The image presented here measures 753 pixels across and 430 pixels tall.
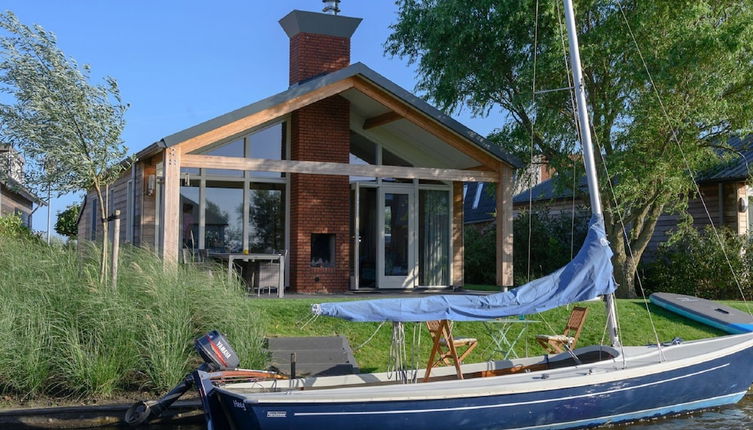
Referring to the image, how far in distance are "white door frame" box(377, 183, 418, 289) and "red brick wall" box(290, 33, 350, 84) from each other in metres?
3.00

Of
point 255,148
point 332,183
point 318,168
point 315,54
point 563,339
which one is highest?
point 315,54

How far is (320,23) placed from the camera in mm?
17703

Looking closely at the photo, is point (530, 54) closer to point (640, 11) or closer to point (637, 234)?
point (640, 11)

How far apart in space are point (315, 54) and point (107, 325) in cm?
943

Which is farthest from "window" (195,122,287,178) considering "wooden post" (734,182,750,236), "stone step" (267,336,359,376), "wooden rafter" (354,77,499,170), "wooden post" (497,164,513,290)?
"wooden post" (734,182,750,236)

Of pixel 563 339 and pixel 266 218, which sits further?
pixel 266 218

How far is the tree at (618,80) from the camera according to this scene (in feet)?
49.2

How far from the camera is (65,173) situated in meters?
11.8

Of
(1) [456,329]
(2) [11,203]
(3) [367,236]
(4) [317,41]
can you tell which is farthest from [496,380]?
(2) [11,203]

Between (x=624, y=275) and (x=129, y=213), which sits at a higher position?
(x=129, y=213)

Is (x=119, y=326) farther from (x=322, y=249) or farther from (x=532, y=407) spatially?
(x=322, y=249)

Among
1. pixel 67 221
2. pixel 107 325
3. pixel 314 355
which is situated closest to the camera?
pixel 107 325

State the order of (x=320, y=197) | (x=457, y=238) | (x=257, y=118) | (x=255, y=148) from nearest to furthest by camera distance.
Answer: (x=257, y=118), (x=255, y=148), (x=320, y=197), (x=457, y=238)

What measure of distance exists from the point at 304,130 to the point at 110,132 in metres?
5.41
